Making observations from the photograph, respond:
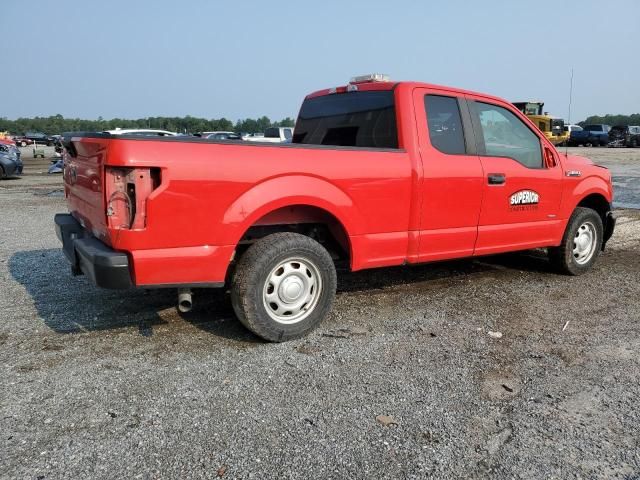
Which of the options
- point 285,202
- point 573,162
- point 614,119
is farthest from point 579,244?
point 614,119

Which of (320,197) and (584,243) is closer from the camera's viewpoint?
(320,197)

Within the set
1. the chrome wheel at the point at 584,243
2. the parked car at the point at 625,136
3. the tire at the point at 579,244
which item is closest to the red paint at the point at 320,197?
the tire at the point at 579,244

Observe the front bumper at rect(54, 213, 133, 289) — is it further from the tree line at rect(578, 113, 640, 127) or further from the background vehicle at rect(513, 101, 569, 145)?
the tree line at rect(578, 113, 640, 127)

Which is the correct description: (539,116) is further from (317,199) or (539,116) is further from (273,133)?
(317,199)

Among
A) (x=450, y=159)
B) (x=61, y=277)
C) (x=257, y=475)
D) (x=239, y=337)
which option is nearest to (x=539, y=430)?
(x=257, y=475)

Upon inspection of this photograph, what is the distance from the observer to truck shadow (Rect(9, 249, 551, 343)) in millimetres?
4229

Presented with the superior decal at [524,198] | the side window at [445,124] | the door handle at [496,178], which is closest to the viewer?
the side window at [445,124]

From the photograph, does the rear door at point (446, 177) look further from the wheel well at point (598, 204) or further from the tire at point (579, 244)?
the wheel well at point (598, 204)

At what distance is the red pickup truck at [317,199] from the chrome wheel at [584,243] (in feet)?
0.64

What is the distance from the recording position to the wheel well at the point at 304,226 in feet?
13.1

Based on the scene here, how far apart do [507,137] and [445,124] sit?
0.88 metres

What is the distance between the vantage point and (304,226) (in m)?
4.33

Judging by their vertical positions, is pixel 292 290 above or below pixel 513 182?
below

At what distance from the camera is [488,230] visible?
4957 mm
